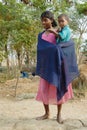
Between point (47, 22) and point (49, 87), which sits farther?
point (49, 87)

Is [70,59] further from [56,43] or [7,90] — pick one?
[7,90]

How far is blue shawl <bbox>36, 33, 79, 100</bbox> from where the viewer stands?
3.65 metres

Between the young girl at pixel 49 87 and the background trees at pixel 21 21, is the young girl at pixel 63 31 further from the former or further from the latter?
the background trees at pixel 21 21

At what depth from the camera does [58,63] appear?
3.65m

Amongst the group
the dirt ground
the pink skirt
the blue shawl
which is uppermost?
the blue shawl

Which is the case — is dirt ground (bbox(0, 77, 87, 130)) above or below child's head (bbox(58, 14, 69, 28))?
below

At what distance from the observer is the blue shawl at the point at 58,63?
3652 millimetres

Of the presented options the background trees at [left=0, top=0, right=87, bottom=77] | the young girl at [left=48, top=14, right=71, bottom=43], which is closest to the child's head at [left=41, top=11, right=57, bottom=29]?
the young girl at [left=48, top=14, right=71, bottom=43]

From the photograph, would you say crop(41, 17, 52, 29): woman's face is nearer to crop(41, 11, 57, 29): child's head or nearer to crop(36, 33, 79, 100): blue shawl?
crop(41, 11, 57, 29): child's head

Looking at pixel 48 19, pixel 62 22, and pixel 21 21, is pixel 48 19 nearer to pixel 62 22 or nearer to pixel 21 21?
pixel 62 22

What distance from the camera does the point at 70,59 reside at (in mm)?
3719

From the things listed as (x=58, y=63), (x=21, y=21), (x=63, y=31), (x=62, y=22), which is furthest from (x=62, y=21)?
(x=21, y=21)

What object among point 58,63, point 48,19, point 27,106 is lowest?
point 27,106

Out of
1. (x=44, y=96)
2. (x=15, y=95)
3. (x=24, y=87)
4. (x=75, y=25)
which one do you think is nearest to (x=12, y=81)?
(x=24, y=87)
